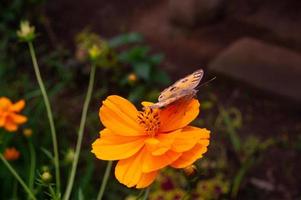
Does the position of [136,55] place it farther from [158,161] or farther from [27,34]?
[158,161]

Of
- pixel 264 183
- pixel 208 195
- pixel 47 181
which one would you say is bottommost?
pixel 264 183

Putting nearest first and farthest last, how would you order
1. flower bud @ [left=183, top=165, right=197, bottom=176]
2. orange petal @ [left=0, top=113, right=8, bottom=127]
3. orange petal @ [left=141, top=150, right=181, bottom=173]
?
1. orange petal @ [left=141, top=150, right=181, bottom=173]
2. flower bud @ [left=183, top=165, right=197, bottom=176]
3. orange petal @ [left=0, top=113, right=8, bottom=127]

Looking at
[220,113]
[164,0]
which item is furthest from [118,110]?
[164,0]

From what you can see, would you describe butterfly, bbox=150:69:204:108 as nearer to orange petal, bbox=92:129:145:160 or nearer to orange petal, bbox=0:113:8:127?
orange petal, bbox=92:129:145:160

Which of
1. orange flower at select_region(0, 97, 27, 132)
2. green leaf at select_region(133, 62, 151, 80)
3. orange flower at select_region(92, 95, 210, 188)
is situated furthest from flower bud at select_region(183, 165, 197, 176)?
green leaf at select_region(133, 62, 151, 80)

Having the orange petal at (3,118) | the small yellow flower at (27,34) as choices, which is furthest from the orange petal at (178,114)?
the orange petal at (3,118)

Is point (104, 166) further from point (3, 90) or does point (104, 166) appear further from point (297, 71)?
point (297, 71)
